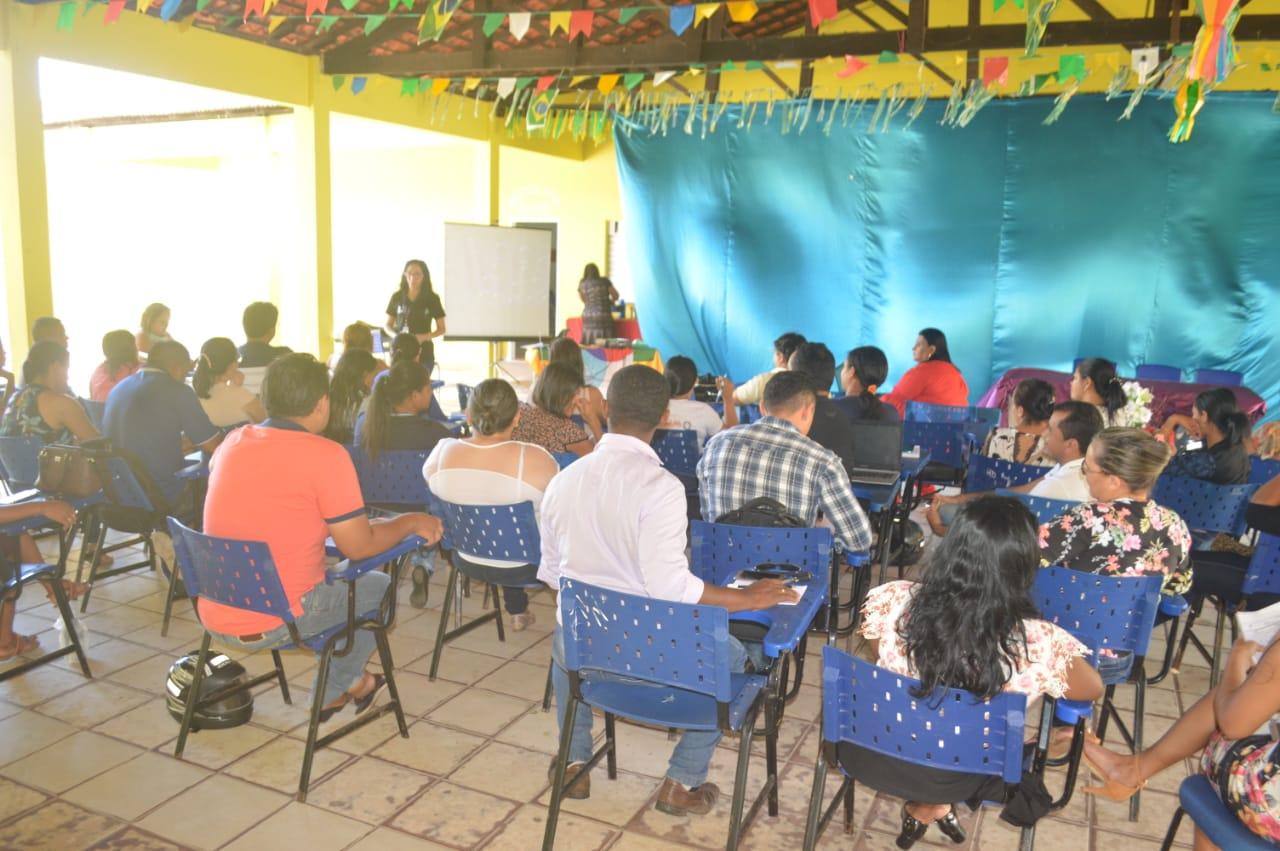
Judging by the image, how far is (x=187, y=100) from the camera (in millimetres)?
10938

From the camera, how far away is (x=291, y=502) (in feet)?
8.86

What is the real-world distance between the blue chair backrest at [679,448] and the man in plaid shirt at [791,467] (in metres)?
1.39

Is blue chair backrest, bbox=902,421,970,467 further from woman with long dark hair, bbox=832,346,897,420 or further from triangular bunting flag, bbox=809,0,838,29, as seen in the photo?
triangular bunting flag, bbox=809,0,838,29

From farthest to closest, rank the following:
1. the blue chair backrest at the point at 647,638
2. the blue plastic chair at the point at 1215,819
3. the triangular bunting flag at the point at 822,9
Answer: the triangular bunting flag at the point at 822,9
the blue chair backrest at the point at 647,638
the blue plastic chair at the point at 1215,819

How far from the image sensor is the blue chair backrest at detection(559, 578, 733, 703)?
7.07 ft

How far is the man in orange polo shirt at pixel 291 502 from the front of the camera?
2.68 meters

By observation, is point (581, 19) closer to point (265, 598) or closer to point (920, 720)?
point (265, 598)

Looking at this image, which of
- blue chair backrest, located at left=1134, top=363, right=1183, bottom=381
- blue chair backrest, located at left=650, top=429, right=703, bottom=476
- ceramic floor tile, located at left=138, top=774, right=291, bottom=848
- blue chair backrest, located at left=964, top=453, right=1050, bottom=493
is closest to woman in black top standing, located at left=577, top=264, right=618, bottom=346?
blue chair backrest, located at left=1134, top=363, right=1183, bottom=381

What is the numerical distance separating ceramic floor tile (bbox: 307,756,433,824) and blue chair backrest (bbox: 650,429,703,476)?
2145 mm

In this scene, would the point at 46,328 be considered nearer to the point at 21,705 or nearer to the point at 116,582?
the point at 116,582

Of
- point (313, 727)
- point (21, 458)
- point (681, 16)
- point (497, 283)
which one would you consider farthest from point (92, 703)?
point (497, 283)

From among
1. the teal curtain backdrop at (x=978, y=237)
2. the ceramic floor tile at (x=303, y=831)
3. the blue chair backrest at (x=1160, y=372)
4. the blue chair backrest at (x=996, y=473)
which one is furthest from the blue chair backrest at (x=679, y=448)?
the blue chair backrest at (x=1160, y=372)

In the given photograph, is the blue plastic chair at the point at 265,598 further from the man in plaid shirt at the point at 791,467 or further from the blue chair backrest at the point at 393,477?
the man in plaid shirt at the point at 791,467

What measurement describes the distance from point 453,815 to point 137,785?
973 mm
